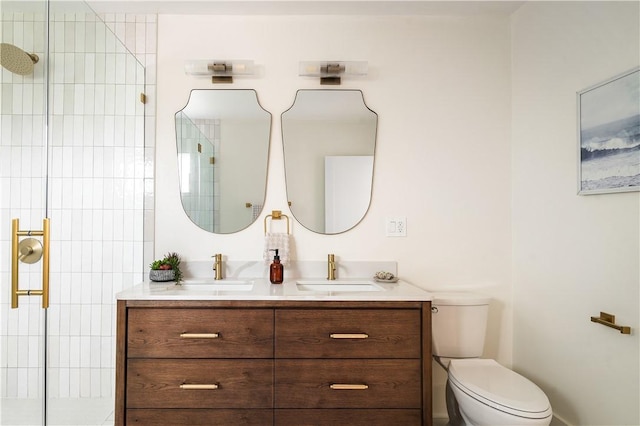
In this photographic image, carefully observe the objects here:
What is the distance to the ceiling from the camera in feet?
6.73

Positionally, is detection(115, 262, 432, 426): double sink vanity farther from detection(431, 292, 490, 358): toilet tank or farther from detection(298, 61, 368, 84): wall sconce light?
detection(298, 61, 368, 84): wall sconce light

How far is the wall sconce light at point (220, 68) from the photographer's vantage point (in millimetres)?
2053

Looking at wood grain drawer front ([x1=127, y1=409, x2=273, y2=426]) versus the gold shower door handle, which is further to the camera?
wood grain drawer front ([x1=127, y1=409, x2=273, y2=426])

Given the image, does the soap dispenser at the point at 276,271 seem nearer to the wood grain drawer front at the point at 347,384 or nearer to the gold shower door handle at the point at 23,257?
the wood grain drawer front at the point at 347,384

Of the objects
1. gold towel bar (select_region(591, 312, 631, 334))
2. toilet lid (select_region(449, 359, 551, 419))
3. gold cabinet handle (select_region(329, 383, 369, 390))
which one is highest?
gold towel bar (select_region(591, 312, 631, 334))

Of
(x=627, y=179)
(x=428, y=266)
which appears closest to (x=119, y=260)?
(x=428, y=266)

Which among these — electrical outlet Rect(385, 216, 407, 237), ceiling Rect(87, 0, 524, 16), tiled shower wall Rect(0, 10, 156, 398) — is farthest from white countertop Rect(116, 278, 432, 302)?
ceiling Rect(87, 0, 524, 16)

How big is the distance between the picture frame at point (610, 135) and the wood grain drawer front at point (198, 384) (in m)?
1.65

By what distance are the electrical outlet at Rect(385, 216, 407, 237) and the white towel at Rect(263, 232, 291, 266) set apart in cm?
61

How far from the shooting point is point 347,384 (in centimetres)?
157

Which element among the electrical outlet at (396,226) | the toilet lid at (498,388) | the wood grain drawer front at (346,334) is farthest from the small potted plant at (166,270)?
the toilet lid at (498,388)

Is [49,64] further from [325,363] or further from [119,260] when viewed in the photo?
[325,363]

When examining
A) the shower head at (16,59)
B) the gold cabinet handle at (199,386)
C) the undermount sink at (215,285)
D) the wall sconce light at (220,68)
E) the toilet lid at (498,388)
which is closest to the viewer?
the shower head at (16,59)

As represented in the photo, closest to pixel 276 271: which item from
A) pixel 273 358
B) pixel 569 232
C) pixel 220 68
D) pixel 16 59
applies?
pixel 273 358
